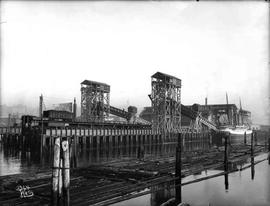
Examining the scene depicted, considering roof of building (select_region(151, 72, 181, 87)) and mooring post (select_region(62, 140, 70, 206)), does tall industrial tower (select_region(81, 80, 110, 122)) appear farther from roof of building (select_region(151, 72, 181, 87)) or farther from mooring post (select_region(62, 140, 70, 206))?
mooring post (select_region(62, 140, 70, 206))

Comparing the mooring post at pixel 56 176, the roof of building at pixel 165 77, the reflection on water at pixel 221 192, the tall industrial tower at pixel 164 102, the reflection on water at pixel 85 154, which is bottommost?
the reflection on water at pixel 85 154

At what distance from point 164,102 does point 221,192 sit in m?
49.9

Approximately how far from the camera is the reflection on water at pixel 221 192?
1614 centimetres

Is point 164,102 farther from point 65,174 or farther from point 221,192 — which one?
point 65,174

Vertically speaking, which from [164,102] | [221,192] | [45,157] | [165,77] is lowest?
[45,157]

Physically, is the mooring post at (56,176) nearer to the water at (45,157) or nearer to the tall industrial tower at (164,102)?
the water at (45,157)

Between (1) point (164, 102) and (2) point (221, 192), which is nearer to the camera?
(2) point (221, 192)

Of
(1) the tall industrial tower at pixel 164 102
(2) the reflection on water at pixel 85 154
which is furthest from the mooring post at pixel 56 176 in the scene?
(1) the tall industrial tower at pixel 164 102

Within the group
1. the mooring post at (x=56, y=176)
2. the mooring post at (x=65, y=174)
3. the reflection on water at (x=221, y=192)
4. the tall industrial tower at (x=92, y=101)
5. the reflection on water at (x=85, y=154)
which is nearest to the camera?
the mooring post at (x=56, y=176)

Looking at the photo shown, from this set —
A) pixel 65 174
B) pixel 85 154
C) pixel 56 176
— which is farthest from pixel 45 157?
pixel 56 176

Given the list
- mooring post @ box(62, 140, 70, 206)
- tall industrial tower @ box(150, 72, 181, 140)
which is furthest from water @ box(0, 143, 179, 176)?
mooring post @ box(62, 140, 70, 206)

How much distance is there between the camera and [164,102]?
6862 cm

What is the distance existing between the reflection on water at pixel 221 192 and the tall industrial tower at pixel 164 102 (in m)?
44.5

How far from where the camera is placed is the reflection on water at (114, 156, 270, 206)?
1614 centimetres
